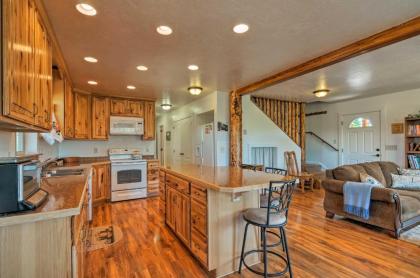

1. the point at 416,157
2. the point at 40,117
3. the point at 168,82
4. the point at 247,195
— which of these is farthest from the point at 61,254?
the point at 416,157

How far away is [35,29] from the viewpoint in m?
1.65

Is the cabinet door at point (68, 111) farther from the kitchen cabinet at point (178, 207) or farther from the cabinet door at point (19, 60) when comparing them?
the cabinet door at point (19, 60)

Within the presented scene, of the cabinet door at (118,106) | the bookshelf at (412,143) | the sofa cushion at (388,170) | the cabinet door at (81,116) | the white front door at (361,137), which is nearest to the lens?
the sofa cushion at (388,170)

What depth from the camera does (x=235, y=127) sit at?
5.09m

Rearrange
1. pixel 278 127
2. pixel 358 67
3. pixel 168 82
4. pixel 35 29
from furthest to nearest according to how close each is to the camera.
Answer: pixel 278 127 < pixel 168 82 < pixel 358 67 < pixel 35 29

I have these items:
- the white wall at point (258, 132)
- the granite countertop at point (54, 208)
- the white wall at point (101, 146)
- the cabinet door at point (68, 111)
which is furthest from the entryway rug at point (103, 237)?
the white wall at point (258, 132)

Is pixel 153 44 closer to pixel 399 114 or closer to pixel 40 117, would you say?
pixel 40 117

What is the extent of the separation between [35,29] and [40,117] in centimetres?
67

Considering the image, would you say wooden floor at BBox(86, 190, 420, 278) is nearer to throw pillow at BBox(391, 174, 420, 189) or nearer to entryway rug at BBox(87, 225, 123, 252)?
entryway rug at BBox(87, 225, 123, 252)

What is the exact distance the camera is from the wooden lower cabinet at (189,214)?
209 centimetres

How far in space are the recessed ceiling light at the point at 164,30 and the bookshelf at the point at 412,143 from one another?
5.88 metres

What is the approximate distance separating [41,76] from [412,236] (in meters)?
4.59

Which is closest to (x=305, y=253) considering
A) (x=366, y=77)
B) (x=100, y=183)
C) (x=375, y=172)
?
(x=375, y=172)

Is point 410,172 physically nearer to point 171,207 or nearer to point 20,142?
point 171,207
